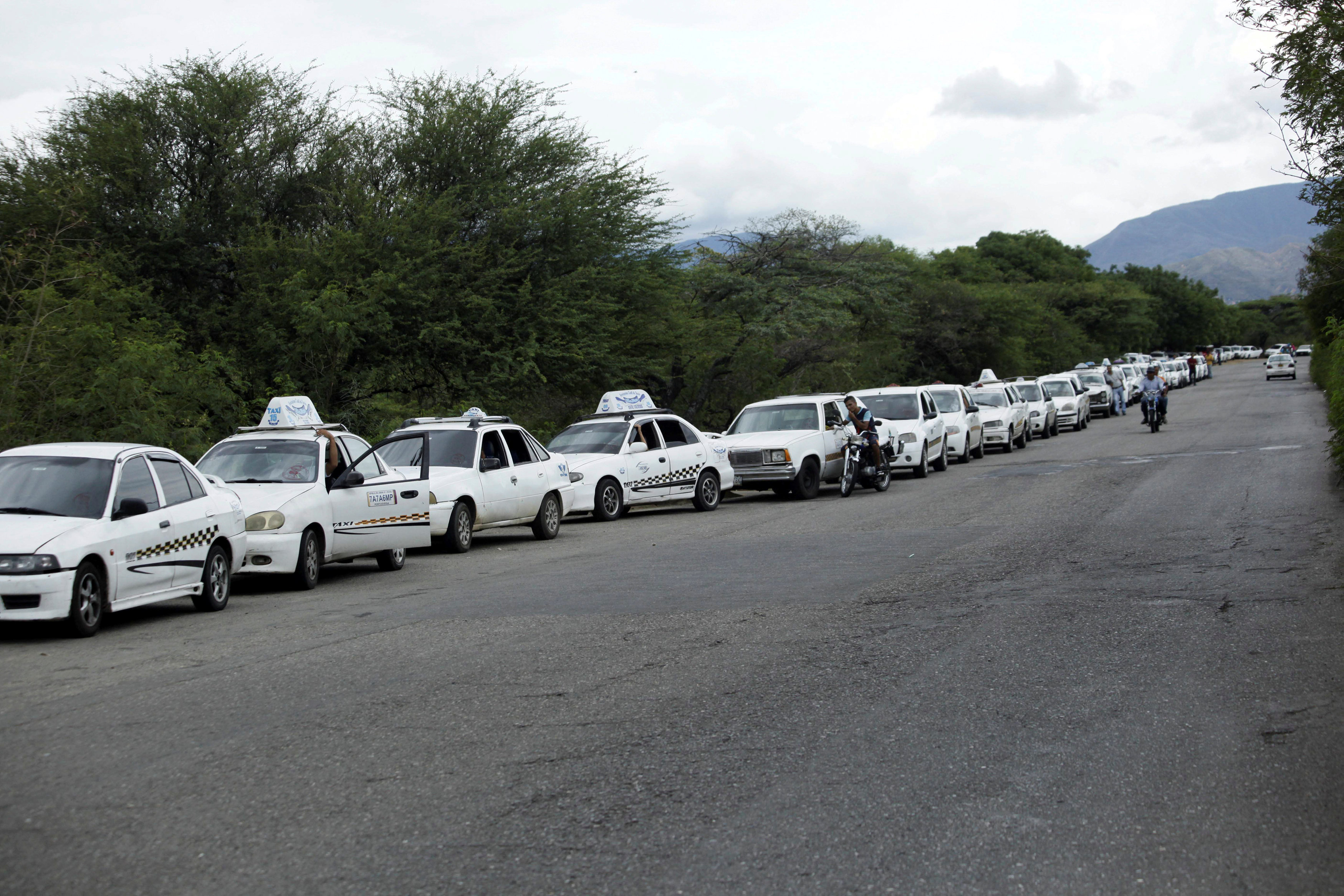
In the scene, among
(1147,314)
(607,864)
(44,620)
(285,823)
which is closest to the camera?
(607,864)

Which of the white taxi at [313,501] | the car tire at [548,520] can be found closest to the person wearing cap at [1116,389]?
the car tire at [548,520]

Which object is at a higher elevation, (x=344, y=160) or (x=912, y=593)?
(x=344, y=160)

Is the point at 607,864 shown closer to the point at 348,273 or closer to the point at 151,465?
the point at 151,465

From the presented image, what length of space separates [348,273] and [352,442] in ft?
33.7

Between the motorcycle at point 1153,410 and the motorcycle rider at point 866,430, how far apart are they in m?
15.6

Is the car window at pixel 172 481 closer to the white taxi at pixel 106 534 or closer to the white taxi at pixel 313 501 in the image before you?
the white taxi at pixel 106 534

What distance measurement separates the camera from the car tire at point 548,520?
1716cm

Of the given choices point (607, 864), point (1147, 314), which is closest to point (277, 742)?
point (607, 864)

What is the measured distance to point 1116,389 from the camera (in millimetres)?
49438

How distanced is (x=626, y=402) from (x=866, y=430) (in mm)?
4303

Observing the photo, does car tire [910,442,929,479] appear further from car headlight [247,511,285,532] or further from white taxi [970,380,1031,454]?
car headlight [247,511,285,532]

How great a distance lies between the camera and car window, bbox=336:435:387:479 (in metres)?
14.2

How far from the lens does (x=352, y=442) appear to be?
1588 cm

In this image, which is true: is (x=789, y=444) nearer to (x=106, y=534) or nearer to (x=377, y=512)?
(x=377, y=512)
